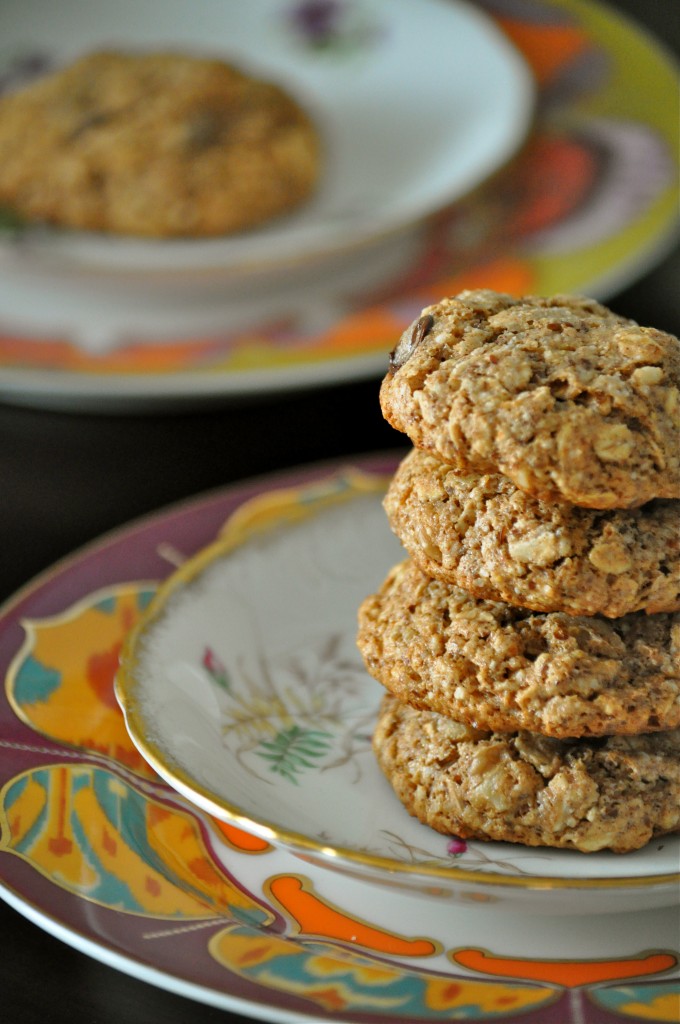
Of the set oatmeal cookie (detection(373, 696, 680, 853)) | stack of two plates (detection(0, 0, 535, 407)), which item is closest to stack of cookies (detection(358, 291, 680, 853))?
Answer: oatmeal cookie (detection(373, 696, 680, 853))

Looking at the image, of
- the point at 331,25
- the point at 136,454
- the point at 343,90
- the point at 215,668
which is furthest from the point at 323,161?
the point at 215,668

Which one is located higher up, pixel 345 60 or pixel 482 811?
pixel 482 811

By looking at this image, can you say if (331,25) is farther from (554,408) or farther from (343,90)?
(554,408)

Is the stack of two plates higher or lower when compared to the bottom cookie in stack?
lower

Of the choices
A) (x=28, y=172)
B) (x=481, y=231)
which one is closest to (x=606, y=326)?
(x=481, y=231)

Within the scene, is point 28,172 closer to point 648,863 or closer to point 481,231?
point 481,231

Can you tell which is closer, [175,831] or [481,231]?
[175,831]

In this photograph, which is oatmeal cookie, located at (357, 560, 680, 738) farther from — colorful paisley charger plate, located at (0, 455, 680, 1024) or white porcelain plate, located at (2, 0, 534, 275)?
white porcelain plate, located at (2, 0, 534, 275)
